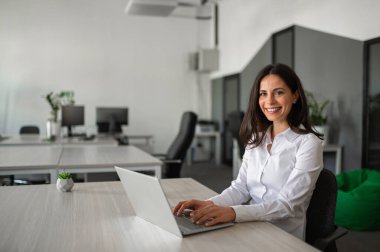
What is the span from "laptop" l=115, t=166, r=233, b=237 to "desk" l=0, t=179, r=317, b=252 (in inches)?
1.1

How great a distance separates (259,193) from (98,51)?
7.00 metres

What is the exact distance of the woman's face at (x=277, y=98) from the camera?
1.67 meters

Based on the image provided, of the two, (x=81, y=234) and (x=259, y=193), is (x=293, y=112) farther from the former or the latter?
(x=81, y=234)

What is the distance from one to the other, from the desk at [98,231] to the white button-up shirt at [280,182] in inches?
3.5

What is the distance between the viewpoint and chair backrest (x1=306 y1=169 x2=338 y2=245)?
1.51 metres

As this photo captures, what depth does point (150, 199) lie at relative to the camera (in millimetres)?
1275

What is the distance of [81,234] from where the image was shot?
1294 mm

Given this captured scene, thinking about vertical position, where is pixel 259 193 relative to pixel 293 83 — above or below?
below

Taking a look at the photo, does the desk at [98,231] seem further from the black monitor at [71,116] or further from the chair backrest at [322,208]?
the black monitor at [71,116]

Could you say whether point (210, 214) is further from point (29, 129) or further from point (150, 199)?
point (29, 129)

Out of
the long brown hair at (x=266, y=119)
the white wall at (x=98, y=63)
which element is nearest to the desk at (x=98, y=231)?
the long brown hair at (x=266, y=119)

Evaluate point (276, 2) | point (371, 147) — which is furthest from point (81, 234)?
point (276, 2)

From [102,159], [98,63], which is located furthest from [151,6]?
[102,159]

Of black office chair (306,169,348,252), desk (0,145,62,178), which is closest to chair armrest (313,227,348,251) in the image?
black office chair (306,169,348,252)
